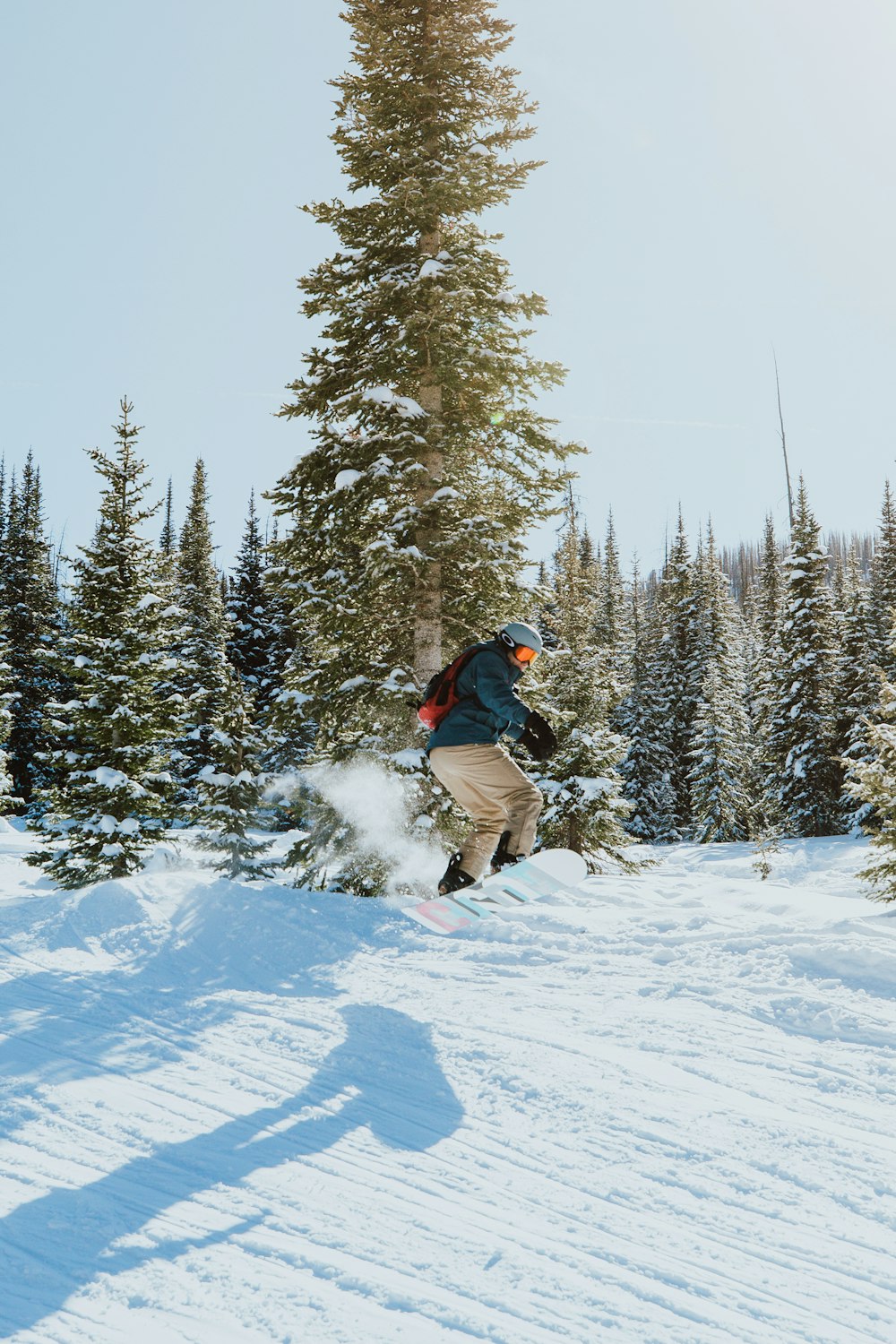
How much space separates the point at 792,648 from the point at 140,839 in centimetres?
2859

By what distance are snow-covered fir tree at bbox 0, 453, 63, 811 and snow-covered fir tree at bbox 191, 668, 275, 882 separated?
74.3 feet

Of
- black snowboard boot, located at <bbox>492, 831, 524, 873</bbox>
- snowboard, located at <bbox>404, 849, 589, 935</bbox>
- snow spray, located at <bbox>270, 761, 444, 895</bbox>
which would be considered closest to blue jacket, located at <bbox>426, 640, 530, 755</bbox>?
black snowboard boot, located at <bbox>492, 831, 524, 873</bbox>

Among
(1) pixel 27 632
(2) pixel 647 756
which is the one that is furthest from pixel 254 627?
(2) pixel 647 756

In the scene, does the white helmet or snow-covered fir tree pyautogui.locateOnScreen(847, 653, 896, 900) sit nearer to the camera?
the white helmet

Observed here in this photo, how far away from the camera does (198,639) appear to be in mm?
42000

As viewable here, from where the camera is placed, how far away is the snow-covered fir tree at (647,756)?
1599 inches

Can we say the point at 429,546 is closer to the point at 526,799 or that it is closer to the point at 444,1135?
the point at 526,799

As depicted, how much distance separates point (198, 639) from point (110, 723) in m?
27.3

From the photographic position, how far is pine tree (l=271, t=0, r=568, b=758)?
1139cm

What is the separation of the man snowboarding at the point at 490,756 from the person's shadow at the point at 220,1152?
1998 mm

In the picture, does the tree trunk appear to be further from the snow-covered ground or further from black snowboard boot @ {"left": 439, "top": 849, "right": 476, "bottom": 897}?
the snow-covered ground

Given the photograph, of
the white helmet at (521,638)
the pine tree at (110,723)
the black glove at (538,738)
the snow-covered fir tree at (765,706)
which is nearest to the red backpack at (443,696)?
the white helmet at (521,638)

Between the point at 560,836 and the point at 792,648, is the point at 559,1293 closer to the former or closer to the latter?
the point at 560,836

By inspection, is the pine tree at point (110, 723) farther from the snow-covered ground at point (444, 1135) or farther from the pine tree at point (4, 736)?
the pine tree at point (4, 736)
